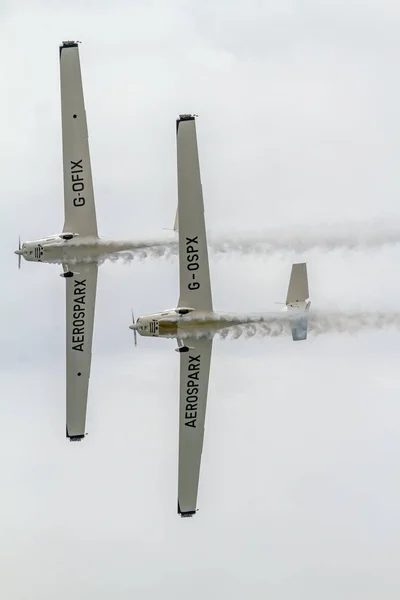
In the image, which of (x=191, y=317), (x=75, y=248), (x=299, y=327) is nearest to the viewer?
(x=191, y=317)

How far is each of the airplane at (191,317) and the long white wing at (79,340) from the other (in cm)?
298

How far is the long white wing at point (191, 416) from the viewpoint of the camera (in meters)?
68.4

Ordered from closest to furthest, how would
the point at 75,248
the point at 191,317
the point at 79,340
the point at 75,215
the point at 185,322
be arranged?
the point at 191,317 < the point at 185,322 < the point at 75,215 < the point at 75,248 < the point at 79,340

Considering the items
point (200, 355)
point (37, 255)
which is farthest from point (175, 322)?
point (37, 255)

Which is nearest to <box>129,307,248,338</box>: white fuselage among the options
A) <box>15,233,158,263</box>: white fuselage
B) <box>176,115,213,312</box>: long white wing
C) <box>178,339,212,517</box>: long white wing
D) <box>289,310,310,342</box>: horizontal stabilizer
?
<box>176,115,213,312</box>: long white wing

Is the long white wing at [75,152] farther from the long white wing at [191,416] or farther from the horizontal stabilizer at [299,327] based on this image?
the horizontal stabilizer at [299,327]

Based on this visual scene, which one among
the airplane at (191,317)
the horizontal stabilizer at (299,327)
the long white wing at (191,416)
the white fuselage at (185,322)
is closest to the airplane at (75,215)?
the airplane at (191,317)

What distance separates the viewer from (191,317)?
67.0m

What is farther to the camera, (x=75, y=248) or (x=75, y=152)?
(x=75, y=248)

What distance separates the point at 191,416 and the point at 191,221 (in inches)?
277

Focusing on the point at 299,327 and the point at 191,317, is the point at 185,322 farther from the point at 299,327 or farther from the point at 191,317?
the point at 299,327

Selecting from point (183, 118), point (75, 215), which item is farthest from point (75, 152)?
point (183, 118)

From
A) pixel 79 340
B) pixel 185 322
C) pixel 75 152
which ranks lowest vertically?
pixel 79 340

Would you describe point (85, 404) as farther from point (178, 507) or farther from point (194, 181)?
point (194, 181)
